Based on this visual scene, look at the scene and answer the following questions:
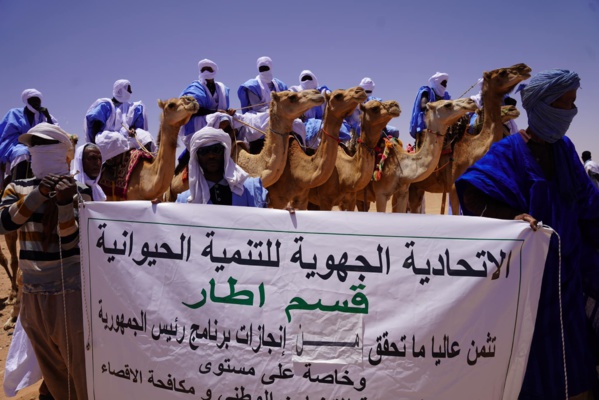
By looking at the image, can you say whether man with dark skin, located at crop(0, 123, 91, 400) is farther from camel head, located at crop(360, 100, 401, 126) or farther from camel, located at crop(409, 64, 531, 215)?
camel, located at crop(409, 64, 531, 215)

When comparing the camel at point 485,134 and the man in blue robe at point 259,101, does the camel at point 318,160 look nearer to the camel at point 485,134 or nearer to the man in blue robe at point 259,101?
the man in blue robe at point 259,101

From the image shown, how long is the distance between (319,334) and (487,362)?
→ 99cm

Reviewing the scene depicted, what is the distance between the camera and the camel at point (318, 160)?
302 inches

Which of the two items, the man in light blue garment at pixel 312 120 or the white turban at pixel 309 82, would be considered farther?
the white turban at pixel 309 82

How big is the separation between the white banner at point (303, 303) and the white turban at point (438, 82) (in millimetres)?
9259

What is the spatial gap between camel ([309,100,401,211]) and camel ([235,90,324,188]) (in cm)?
137

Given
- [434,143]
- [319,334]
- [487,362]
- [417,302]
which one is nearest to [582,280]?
[487,362]

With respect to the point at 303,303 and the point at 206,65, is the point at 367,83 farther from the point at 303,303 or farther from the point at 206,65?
the point at 303,303

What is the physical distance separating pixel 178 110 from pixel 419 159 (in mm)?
4685

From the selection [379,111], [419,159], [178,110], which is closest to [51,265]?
[178,110]

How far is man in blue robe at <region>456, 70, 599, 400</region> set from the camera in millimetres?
2678

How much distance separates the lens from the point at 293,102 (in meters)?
7.33

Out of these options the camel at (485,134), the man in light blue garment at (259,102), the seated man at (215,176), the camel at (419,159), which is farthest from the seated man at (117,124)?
the camel at (485,134)

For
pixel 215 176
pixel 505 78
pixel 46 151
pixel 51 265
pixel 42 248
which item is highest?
pixel 505 78
